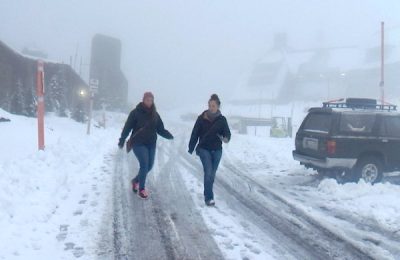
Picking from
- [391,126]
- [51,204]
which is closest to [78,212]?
[51,204]

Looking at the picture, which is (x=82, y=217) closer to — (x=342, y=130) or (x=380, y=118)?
(x=342, y=130)

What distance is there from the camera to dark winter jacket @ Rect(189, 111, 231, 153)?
7914 mm

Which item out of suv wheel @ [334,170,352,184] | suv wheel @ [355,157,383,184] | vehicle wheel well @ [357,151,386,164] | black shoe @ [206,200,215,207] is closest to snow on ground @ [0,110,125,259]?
black shoe @ [206,200,215,207]

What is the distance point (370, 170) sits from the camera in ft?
34.4

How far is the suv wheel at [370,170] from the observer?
33.8 ft

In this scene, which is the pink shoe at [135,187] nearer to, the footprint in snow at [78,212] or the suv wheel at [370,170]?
the footprint in snow at [78,212]

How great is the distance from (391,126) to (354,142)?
1.31 metres

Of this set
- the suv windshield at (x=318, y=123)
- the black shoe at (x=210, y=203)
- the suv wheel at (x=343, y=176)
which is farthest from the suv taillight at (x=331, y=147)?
the black shoe at (x=210, y=203)

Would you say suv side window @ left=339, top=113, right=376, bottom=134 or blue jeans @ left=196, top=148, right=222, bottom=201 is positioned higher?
suv side window @ left=339, top=113, right=376, bottom=134

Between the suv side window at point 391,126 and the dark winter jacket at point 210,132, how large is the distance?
16.0 ft

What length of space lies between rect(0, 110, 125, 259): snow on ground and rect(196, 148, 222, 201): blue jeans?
1836 mm

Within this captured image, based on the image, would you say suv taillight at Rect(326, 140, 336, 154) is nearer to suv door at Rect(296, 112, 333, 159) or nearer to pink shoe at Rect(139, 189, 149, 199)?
suv door at Rect(296, 112, 333, 159)

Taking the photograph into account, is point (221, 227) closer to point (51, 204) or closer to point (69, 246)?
point (69, 246)

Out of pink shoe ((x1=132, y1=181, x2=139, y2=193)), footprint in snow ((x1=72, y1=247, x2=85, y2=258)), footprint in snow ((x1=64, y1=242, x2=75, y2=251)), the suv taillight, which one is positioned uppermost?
the suv taillight
